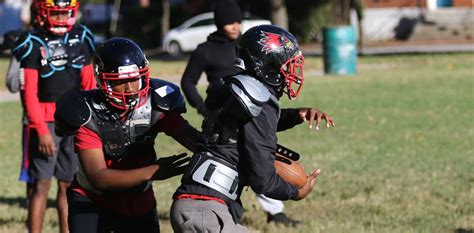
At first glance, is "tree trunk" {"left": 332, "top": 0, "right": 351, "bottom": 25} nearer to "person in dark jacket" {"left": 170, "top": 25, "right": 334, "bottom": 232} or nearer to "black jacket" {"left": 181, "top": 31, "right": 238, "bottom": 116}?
"black jacket" {"left": 181, "top": 31, "right": 238, "bottom": 116}

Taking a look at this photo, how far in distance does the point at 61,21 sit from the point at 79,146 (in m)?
2.36

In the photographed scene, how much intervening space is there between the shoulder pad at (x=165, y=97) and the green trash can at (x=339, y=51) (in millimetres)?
19788

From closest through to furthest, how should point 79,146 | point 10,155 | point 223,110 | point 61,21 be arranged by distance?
1. point 223,110
2. point 79,146
3. point 61,21
4. point 10,155

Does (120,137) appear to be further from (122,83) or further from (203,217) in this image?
(203,217)

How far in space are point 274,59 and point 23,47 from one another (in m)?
3.03

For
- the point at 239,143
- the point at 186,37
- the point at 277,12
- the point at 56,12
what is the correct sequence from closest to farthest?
1. the point at 239,143
2. the point at 56,12
3. the point at 277,12
4. the point at 186,37

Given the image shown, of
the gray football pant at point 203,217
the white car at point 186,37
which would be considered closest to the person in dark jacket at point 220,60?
the gray football pant at point 203,217

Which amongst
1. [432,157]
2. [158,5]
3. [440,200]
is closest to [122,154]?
[440,200]

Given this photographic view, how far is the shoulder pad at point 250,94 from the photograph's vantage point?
15.4 ft

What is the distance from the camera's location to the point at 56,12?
7320 millimetres

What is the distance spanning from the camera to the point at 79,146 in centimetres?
519

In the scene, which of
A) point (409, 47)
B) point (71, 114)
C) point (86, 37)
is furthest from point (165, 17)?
point (71, 114)

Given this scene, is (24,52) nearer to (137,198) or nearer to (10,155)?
(137,198)

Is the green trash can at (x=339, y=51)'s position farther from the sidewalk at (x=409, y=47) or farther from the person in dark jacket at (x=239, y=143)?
the person in dark jacket at (x=239, y=143)
